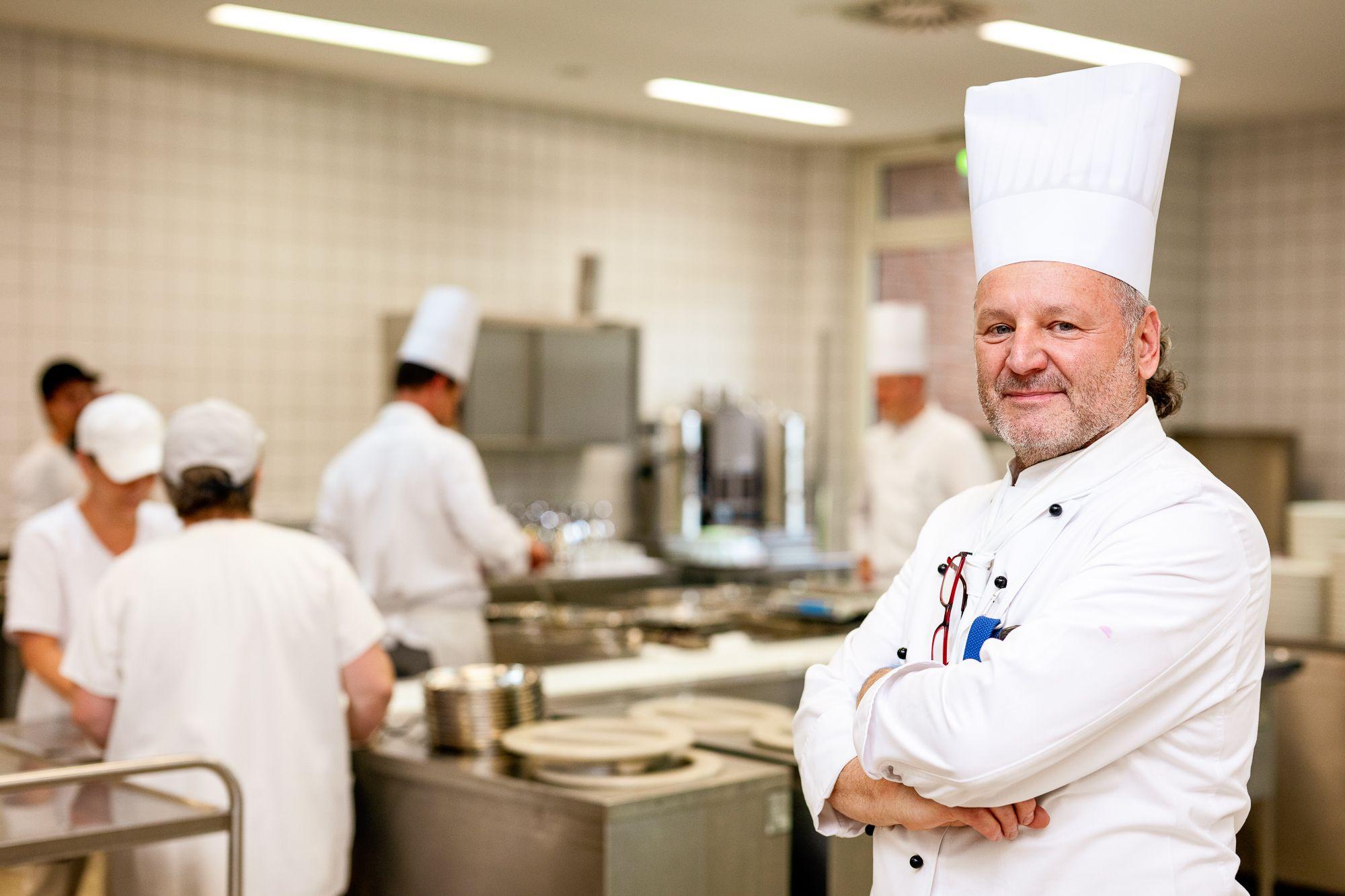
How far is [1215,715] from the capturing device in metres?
1.44

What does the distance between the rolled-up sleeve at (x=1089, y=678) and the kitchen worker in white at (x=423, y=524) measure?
8.82ft

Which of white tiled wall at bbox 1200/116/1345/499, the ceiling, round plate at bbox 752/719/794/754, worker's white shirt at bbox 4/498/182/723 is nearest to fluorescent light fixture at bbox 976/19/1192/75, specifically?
the ceiling

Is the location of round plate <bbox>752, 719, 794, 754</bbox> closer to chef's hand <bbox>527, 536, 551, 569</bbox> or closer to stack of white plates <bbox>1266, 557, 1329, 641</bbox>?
chef's hand <bbox>527, 536, 551, 569</bbox>

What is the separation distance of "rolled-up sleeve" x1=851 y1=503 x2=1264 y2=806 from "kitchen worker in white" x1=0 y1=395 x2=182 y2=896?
1874 millimetres

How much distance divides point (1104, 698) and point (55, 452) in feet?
15.8

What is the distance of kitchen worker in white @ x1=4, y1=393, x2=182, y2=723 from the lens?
2869 millimetres

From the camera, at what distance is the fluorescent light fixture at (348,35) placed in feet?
17.3

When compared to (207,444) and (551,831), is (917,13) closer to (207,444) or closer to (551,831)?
(207,444)

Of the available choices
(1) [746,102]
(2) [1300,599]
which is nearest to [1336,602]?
(2) [1300,599]

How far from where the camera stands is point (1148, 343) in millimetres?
1556

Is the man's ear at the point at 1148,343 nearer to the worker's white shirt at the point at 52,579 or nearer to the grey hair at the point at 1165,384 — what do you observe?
the grey hair at the point at 1165,384

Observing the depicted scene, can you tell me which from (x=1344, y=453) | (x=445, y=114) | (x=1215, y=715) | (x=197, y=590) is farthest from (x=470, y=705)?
(x=1344, y=453)

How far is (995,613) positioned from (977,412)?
6.36 meters

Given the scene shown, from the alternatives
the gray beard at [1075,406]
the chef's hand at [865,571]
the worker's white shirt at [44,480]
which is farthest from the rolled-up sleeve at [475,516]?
the gray beard at [1075,406]
